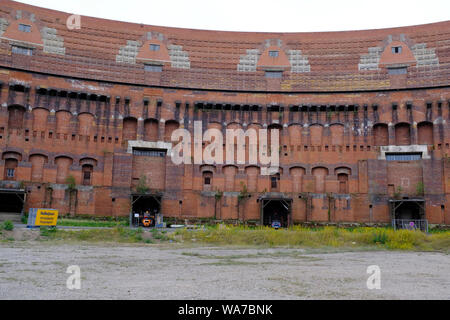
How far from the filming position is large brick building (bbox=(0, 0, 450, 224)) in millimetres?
37719

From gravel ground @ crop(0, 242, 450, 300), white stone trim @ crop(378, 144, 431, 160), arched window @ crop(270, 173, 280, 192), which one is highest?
white stone trim @ crop(378, 144, 431, 160)

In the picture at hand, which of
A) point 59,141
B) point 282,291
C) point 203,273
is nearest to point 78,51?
point 59,141

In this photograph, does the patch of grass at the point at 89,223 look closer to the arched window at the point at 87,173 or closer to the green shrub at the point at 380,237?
the arched window at the point at 87,173

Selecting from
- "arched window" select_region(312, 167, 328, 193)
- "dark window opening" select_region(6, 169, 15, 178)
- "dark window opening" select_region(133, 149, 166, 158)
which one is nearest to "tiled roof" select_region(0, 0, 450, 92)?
"dark window opening" select_region(133, 149, 166, 158)

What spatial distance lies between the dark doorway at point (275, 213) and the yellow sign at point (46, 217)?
765 inches

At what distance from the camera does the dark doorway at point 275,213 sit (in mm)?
39528

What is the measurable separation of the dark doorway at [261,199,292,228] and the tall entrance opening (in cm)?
945

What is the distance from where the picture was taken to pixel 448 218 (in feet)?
120

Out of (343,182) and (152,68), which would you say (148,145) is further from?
(343,182)

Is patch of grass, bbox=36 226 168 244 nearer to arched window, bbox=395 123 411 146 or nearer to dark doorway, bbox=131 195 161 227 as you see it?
dark doorway, bbox=131 195 161 227

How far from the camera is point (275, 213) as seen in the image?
40.1 meters

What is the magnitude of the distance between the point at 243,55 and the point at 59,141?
20624 mm

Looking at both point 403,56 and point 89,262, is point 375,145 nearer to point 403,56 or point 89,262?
point 403,56

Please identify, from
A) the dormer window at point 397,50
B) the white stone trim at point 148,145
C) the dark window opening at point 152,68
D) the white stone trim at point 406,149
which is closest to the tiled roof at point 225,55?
the dark window opening at point 152,68
